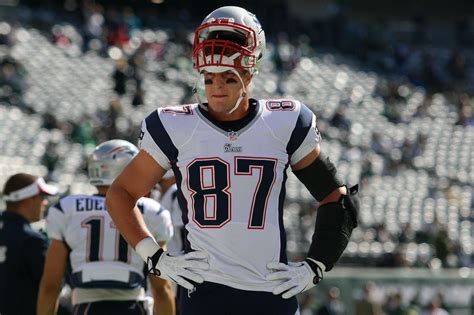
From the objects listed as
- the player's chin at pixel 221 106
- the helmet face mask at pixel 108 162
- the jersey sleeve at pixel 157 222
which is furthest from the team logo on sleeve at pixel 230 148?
the helmet face mask at pixel 108 162

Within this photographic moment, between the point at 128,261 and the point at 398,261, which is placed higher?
the point at 128,261

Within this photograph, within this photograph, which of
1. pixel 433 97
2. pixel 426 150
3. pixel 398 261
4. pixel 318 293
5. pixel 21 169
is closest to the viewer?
pixel 318 293

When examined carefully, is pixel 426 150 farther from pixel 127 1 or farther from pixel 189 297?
pixel 189 297

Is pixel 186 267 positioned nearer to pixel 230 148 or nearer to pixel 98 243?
pixel 230 148

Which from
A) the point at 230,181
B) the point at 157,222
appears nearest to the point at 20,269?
the point at 157,222

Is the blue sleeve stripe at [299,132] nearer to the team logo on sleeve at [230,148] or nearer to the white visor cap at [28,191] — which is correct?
the team logo on sleeve at [230,148]

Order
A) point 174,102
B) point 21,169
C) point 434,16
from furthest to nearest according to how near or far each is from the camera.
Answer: point 434,16 → point 174,102 → point 21,169

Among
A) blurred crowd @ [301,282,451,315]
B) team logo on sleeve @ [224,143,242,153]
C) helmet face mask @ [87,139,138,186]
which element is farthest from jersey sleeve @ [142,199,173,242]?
blurred crowd @ [301,282,451,315]

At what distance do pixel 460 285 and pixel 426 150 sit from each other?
42.0 ft

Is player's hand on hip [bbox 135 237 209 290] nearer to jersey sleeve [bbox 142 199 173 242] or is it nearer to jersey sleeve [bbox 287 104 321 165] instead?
jersey sleeve [bbox 287 104 321 165]

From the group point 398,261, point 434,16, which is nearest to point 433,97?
point 434,16

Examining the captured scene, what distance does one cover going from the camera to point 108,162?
663cm

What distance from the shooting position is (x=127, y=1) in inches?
1192

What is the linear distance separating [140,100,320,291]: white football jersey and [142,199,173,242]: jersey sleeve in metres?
1.63
